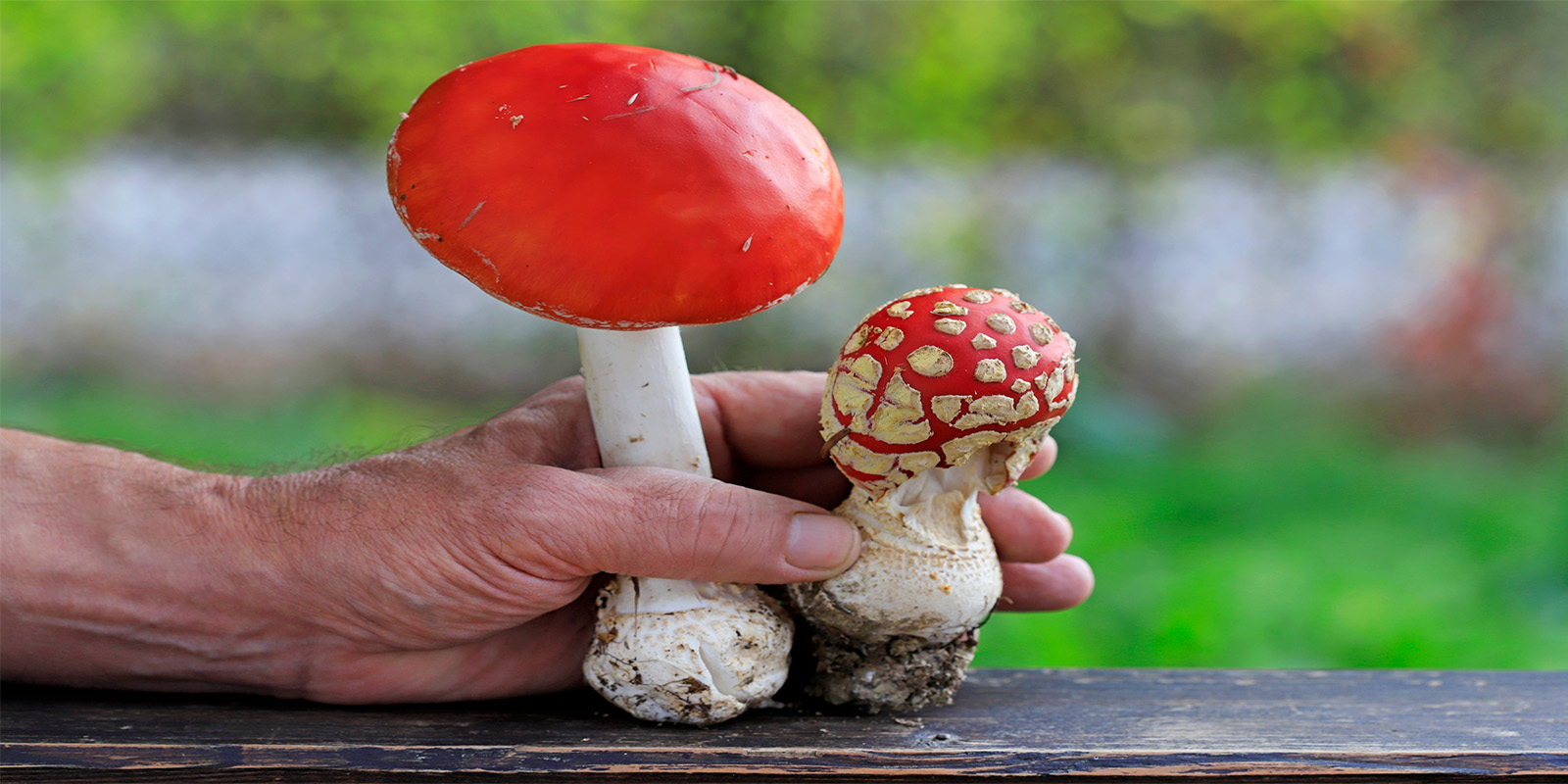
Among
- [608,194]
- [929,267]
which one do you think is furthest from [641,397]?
[929,267]

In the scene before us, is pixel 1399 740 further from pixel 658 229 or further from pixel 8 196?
pixel 8 196

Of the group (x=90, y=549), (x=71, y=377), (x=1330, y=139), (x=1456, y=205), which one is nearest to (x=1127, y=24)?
(x=1330, y=139)

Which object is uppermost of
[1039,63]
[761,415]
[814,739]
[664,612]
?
[1039,63]

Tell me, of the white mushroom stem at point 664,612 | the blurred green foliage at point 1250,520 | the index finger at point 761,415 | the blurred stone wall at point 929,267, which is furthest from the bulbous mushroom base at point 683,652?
the blurred stone wall at point 929,267

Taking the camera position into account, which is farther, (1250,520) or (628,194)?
(1250,520)

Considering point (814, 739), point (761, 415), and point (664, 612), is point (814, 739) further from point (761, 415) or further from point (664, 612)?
point (761, 415)

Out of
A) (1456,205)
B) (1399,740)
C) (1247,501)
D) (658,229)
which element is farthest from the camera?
(1456,205)
